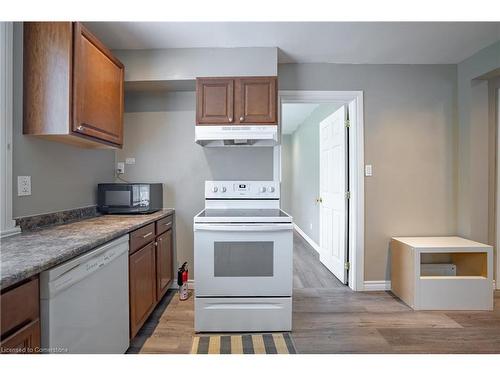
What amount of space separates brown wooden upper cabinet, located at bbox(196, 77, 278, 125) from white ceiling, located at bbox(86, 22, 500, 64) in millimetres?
347

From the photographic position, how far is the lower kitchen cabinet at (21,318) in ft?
2.58

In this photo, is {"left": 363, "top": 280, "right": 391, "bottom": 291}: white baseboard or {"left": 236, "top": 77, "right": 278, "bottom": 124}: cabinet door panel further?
{"left": 363, "top": 280, "right": 391, "bottom": 291}: white baseboard

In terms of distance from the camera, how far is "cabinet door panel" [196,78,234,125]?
220 centimetres

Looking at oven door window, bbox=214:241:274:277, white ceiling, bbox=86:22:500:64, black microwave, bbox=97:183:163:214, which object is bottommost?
oven door window, bbox=214:241:274:277

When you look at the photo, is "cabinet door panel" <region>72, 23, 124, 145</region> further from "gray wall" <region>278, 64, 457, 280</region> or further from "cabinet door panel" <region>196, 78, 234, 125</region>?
"gray wall" <region>278, 64, 457, 280</region>

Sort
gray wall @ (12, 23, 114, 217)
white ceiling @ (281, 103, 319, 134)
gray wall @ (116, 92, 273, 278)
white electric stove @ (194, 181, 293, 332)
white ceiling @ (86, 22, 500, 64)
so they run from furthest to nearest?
white ceiling @ (281, 103, 319, 134) < gray wall @ (116, 92, 273, 278) < white ceiling @ (86, 22, 500, 64) < white electric stove @ (194, 181, 293, 332) < gray wall @ (12, 23, 114, 217)

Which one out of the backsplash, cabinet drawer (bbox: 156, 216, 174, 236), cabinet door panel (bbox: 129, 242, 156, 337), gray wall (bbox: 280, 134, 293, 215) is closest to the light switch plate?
cabinet drawer (bbox: 156, 216, 174, 236)

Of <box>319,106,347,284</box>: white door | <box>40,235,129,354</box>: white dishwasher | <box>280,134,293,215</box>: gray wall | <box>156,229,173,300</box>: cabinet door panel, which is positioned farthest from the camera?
<box>280,134,293,215</box>: gray wall

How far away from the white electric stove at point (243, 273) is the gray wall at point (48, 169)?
3.25 ft

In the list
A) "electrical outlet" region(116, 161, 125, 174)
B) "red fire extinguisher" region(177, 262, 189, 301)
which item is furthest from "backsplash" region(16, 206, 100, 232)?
"red fire extinguisher" region(177, 262, 189, 301)

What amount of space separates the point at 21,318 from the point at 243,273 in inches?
49.3

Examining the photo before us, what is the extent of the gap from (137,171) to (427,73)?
3150mm

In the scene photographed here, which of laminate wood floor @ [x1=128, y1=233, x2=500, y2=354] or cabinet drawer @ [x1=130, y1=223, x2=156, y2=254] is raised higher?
cabinet drawer @ [x1=130, y1=223, x2=156, y2=254]
